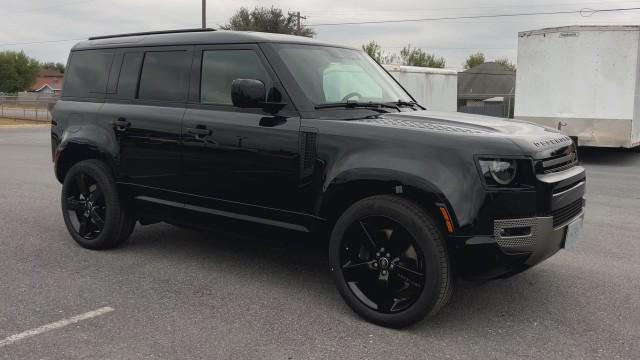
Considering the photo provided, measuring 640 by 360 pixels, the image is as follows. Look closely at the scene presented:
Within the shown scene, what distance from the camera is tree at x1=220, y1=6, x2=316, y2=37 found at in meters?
46.6

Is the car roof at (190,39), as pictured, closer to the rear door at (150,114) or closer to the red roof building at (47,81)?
the rear door at (150,114)

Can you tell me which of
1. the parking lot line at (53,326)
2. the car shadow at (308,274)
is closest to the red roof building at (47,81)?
the car shadow at (308,274)

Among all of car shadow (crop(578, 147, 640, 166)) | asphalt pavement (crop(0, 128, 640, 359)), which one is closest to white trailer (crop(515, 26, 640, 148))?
car shadow (crop(578, 147, 640, 166))

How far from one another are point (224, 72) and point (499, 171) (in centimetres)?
225

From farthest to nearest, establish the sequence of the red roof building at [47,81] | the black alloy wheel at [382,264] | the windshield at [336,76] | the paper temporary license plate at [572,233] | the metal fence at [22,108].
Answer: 1. the red roof building at [47,81]
2. the metal fence at [22,108]
3. the windshield at [336,76]
4. the paper temporary license plate at [572,233]
5. the black alloy wheel at [382,264]

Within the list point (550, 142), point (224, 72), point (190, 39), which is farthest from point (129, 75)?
point (550, 142)

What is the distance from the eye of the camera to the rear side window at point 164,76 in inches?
193

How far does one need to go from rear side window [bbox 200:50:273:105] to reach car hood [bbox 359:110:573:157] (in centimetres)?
98

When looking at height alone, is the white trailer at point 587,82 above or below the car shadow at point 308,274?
above

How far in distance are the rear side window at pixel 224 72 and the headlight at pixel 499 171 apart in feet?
5.67

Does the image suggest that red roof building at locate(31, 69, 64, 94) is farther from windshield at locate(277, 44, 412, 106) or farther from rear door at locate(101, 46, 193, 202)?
windshield at locate(277, 44, 412, 106)

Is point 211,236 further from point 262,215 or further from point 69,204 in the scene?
point 262,215

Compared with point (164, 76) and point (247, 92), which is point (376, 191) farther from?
point (164, 76)

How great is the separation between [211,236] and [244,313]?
7.10 ft
